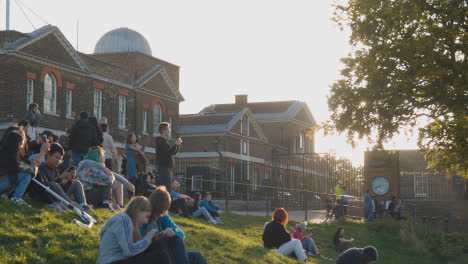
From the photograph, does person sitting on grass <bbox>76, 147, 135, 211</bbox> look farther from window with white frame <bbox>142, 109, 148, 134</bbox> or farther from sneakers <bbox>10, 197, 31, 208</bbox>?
window with white frame <bbox>142, 109, 148, 134</bbox>

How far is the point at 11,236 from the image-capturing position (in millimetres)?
9039

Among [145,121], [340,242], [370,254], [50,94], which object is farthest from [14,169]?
[145,121]

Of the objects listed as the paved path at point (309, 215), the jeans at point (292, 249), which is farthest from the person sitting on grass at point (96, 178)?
the paved path at point (309, 215)

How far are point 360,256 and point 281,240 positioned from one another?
334cm

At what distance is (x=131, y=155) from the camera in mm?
15625

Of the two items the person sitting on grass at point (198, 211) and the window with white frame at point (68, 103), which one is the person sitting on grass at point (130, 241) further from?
the window with white frame at point (68, 103)

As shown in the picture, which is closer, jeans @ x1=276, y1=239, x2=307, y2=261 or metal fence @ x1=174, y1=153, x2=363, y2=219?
jeans @ x1=276, y1=239, x2=307, y2=261

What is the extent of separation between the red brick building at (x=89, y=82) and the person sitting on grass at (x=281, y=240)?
1892 centimetres

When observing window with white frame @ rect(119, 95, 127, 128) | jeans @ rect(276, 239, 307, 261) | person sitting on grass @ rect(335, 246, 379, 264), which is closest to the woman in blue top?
jeans @ rect(276, 239, 307, 261)

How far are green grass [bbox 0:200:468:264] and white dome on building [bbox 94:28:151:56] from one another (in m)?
23.9

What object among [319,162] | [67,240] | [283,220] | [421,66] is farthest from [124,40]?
[67,240]

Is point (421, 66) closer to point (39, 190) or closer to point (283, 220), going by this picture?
point (283, 220)

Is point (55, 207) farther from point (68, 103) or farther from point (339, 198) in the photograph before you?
point (68, 103)

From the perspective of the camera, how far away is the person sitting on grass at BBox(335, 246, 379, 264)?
10.6m
